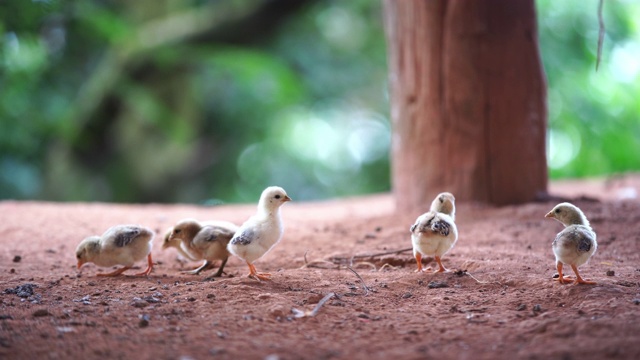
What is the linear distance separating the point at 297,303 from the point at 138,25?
1169 cm

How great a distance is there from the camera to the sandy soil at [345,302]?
3248mm

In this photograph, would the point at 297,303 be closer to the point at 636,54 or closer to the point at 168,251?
the point at 168,251

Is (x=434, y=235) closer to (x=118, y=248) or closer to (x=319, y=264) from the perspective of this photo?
(x=319, y=264)

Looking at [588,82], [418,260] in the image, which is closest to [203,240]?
[418,260]

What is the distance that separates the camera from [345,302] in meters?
4.03

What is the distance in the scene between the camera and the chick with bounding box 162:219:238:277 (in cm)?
500

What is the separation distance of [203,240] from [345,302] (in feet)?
4.70

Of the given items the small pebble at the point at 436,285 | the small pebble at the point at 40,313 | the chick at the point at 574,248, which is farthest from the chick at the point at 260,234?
the chick at the point at 574,248

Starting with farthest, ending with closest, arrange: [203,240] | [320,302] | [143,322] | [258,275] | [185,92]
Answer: [185,92] < [203,240] < [258,275] < [320,302] < [143,322]

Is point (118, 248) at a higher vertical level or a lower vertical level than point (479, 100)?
lower

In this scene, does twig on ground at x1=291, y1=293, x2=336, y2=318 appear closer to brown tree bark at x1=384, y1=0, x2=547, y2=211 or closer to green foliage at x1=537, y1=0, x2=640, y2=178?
brown tree bark at x1=384, y1=0, x2=547, y2=211

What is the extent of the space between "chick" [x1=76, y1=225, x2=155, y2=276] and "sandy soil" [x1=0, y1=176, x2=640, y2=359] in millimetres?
166

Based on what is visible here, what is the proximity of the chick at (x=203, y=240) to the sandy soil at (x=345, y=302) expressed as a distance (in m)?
0.18

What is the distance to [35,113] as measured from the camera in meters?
13.3
